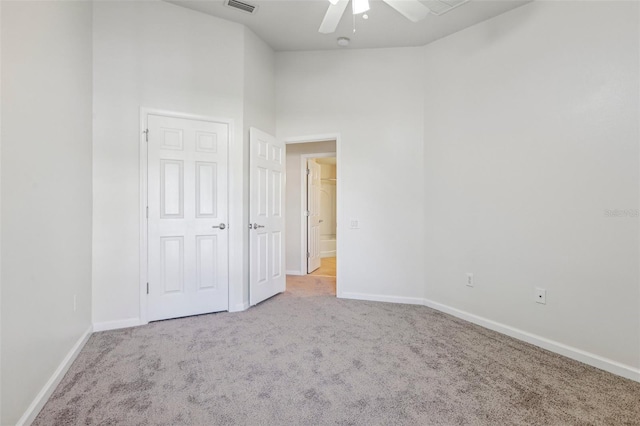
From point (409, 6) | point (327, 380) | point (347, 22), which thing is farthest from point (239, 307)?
point (347, 22)

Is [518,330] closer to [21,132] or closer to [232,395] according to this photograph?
[232,395]

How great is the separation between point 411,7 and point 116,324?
3.59 meters

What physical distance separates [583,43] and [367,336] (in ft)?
9.35

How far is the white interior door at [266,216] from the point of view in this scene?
3572 millimetres

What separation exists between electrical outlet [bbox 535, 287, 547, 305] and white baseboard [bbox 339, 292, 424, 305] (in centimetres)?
129

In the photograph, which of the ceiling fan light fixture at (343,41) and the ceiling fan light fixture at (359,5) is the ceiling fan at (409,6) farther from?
the ceiling fan light fixture at (343,41)

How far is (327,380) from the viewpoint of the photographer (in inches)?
79.6

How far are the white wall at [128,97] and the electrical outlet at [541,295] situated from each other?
3.52 meters

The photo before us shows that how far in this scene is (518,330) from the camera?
2.77m

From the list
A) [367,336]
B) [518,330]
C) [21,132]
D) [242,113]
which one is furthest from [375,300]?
[21,132]

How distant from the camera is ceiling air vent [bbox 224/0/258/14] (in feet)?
9.89

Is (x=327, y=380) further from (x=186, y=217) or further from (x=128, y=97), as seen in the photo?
(x=128, y=97)

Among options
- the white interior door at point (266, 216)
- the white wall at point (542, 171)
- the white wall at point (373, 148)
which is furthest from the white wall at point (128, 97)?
the white wall at point (542, 171)

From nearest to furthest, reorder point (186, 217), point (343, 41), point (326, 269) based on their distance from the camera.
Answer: point (186, 217)
point (343, 41)
point (326, 269)
